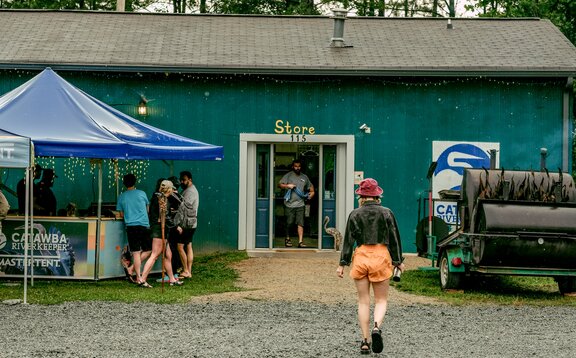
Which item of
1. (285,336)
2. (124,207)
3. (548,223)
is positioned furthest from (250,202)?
(285,336)

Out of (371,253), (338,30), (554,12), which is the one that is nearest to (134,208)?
(371,253)

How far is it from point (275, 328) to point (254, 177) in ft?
29.2

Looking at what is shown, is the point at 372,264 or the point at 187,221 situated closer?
the point at 372,264

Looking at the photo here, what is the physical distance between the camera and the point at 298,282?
15430 mm

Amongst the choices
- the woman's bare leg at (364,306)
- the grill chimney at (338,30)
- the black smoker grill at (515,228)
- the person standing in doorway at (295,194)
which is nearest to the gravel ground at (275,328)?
the woman's bare leg at (364,306)

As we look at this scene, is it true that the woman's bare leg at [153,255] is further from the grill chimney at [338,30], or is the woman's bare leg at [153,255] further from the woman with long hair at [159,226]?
the grill chimney at [338,30]

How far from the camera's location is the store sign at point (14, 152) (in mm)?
12742

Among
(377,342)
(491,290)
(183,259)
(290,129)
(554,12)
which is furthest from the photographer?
(554,12)

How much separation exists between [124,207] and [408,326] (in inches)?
218

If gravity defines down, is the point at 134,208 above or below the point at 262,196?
below

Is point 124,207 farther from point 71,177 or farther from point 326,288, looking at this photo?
point 71,177

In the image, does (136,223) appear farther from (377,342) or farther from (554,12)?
(554,12)

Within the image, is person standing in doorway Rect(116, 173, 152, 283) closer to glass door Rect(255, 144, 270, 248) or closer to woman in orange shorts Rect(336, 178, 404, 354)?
glass door Rect(255, 144, 270, 248)

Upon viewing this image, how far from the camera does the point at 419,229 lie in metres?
16.3
